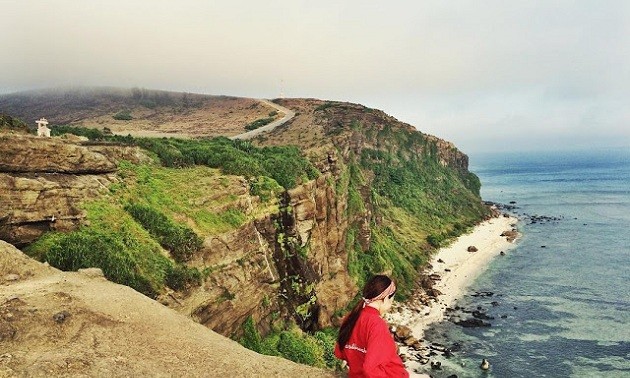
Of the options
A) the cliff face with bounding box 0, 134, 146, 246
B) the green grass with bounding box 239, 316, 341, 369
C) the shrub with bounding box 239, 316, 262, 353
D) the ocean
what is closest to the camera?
the cliff face with bounding box 0, 134, 146, 246

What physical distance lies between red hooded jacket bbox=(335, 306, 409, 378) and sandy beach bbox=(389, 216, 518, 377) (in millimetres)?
37080

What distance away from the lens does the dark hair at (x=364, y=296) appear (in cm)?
817

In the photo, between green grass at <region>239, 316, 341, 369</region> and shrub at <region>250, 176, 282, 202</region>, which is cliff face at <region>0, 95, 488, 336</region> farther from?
shrub at <region>250, 176, 282, 202</region>

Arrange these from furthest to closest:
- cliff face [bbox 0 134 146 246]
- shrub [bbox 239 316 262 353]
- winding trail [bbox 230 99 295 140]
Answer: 1. winding trail [bbox 230 99 295 140]
2. shrub [bbox 239 316 262 353]
3. cliff face [bbox 0 134 146 246]

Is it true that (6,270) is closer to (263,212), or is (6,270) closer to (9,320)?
(9,320)

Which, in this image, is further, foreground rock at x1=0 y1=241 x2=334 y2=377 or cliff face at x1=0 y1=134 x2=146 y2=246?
cliff face at x1=0 y1=134 x2=146 y2=246

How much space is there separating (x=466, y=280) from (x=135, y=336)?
64.6 metres

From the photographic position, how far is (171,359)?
486 inches

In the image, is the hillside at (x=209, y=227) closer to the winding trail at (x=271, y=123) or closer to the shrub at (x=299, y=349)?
the shrub at (x=299, y=349)

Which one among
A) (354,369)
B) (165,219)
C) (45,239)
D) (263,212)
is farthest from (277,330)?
(354,369)

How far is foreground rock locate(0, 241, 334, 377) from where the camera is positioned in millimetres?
10992

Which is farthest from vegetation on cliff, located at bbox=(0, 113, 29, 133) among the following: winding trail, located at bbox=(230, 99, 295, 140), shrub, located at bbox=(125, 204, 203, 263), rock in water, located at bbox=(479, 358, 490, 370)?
winding trail, located at bbox=(230, 99, 295, 140)

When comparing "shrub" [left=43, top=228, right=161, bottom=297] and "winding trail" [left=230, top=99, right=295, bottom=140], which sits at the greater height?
"winding trail" [left=230, top=99, right=295, bottom=140]

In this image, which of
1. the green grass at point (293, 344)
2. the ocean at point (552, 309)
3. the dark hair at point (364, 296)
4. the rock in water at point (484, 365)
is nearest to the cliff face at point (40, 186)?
the green grass at point (293, 344)
